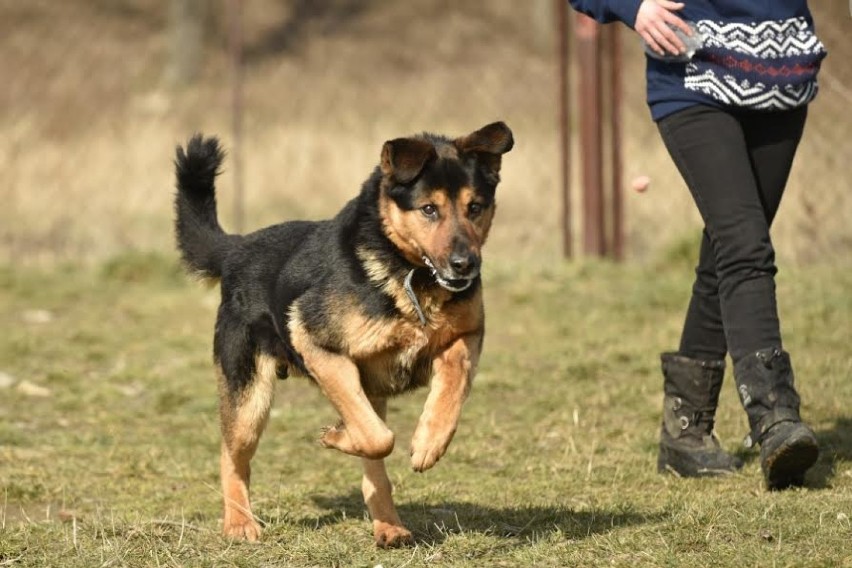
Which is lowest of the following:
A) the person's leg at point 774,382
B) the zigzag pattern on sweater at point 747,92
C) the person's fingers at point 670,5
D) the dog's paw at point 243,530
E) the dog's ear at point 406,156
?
the dog's paw at point 243,530

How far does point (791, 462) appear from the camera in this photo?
4.30m

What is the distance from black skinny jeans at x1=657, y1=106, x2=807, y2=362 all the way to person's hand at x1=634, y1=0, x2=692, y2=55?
236mm

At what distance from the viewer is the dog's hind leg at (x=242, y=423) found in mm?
4406

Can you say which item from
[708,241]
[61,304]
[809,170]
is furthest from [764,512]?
[61,304]

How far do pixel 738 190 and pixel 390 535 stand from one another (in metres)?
1.55

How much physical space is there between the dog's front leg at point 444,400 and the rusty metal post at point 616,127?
5477 millimetres

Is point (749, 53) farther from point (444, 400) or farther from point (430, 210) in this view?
point (444, 400)

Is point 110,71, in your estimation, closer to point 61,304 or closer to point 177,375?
point 61,304

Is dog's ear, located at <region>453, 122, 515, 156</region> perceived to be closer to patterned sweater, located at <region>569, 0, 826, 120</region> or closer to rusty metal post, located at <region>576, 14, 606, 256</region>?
patterned sweater, located at <region>569, 0, 826, 120</region>

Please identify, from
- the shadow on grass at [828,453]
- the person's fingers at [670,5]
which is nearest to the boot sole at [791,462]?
the shadow on grass at [828,453]

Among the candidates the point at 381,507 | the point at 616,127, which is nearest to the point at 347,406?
the point at 381,507

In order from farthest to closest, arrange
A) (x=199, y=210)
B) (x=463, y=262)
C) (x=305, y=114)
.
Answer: (x=305, y=114)
(x=199, y=210)
(x=463, y=262)

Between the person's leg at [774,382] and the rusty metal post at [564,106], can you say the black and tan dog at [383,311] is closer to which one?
the person's leg at [774,382]

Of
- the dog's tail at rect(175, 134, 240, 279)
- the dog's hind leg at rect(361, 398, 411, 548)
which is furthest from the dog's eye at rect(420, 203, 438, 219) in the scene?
the dog's tail at rect(175, 134, 240, 279)
